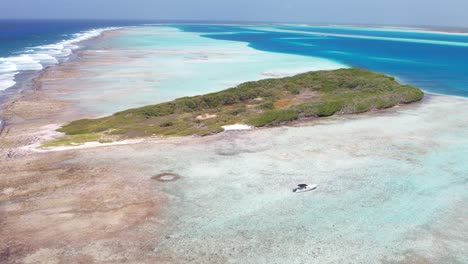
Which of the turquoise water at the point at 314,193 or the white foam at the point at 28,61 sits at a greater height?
the turquoise water at the point at 314,193

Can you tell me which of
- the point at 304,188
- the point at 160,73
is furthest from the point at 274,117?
the point at 160,73

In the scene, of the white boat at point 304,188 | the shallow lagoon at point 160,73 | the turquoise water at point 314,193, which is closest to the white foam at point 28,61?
the shallow lagoon at point 160,73

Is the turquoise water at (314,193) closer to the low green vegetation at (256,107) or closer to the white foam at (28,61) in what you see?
the low green vegetation at (256,107)

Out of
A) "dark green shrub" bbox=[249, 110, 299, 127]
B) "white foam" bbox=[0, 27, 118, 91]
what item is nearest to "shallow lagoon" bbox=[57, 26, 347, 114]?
"white foam" bbox=[0, 27, 118, 91]

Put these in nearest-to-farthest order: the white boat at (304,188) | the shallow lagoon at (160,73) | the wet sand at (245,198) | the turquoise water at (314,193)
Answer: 1. the wet sand at (245,198)
2. the turquoise water at (314,193)
3. the white boat at (304,188)
4. the shallow lagoon at (160,73)

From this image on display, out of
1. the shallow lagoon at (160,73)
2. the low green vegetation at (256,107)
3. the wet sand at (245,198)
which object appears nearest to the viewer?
the wet sand at (245,198)

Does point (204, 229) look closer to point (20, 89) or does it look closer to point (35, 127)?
point (35, 127)

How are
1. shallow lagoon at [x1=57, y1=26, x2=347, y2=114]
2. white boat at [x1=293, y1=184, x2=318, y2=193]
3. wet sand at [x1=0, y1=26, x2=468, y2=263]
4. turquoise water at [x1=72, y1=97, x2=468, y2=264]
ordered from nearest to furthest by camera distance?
wet sand at [x1=0, y1=26, x2=468, y2=263]
turquoise water at [x1=72, y1=97, x2=468, y2=264]
white boat at [x1=293, y1=184, x2=318, y2=193]
shallow lagoon at [x1=57, y1=26, x2=347, y2=114]

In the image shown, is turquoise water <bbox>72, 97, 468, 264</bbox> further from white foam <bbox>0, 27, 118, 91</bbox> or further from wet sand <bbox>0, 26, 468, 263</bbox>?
white foam <bbox>0, 27, 118, 91</bbox>

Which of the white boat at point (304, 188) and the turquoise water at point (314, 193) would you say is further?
the white boat at point (304, 188)
